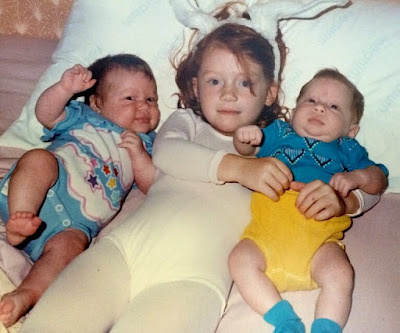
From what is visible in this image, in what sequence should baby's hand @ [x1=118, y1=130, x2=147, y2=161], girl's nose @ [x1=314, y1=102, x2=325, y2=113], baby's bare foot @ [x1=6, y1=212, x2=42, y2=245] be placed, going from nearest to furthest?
baby's bare foot @ [x1=6, y1=212, x2=42, y2=245], girl's nose @ [x1=314, y1=102, x2=325, y2=113], baby's hand @ [x1=118, y1=130, x2=147, y2=161]

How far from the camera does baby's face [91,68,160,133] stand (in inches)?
41.5

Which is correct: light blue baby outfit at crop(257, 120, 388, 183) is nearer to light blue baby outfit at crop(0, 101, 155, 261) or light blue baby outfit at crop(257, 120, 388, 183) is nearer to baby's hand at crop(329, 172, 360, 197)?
baby's hand at crop(329, 172, 360, 197)

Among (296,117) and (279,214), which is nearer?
(279,214)

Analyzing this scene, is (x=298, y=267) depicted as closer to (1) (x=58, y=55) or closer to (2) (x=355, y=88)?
(2) (x=355, y=88)

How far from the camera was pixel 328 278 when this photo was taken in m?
0.75

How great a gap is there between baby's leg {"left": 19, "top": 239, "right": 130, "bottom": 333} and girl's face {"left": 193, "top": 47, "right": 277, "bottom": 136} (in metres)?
0.31

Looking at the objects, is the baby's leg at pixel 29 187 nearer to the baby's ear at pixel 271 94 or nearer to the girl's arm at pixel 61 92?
the girl's arm at pixel 61 92

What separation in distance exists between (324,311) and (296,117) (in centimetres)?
36

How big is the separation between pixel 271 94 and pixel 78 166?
391 mm

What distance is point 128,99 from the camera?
1057mm

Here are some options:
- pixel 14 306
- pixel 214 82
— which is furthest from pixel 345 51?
pixel 14 306

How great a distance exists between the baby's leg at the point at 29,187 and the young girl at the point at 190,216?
115 millimetres

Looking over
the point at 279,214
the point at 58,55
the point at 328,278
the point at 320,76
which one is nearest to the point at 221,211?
the point at 279,214

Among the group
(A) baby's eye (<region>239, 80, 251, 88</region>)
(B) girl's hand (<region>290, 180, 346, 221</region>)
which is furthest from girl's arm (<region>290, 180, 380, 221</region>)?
(A) baby's eye (<region>239, 80, 251, 88</region>)
